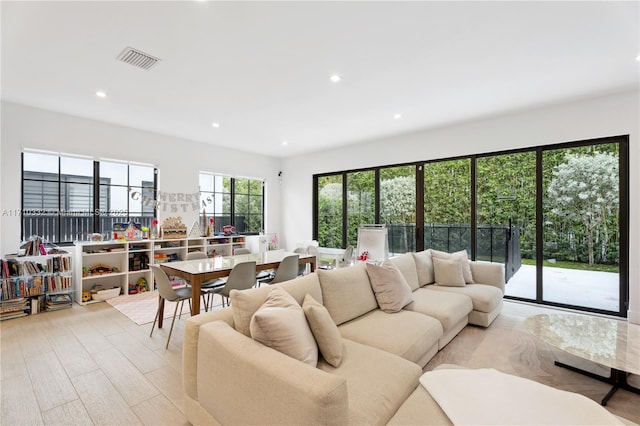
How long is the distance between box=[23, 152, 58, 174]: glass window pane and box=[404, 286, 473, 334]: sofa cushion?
5.48m

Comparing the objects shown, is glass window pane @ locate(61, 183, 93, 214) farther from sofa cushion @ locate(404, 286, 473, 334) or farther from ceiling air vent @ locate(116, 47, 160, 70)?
sofa cushion @ locate(404, 286, 473, 334)

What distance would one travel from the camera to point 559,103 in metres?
4.15

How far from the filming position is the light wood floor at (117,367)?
2002 millimetres

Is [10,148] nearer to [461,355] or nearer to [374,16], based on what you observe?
[374,16]

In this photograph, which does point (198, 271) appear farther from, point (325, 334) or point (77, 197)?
point (77, 197)

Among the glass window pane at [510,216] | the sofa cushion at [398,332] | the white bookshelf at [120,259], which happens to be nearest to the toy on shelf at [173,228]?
the white bookshelf at [120,259]

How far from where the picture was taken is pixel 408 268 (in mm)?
3490

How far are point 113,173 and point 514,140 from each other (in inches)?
258

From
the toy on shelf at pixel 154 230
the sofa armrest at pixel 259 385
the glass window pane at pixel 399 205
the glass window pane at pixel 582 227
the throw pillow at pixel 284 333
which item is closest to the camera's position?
the sofa armrest at pixel 259 385

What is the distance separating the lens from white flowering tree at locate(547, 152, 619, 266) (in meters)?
3.95

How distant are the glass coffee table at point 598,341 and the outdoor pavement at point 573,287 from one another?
1.67 metres

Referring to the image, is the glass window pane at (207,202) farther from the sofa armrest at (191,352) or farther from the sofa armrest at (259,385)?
the sofa armrest at (259,385)

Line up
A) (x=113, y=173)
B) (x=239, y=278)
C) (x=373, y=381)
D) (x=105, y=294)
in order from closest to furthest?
(x=373, y=381) < (x=239, y=278) < (x=105, y=294) < (x=113, y=173)

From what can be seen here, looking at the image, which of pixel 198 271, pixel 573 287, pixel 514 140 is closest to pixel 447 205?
pixel 514 140
